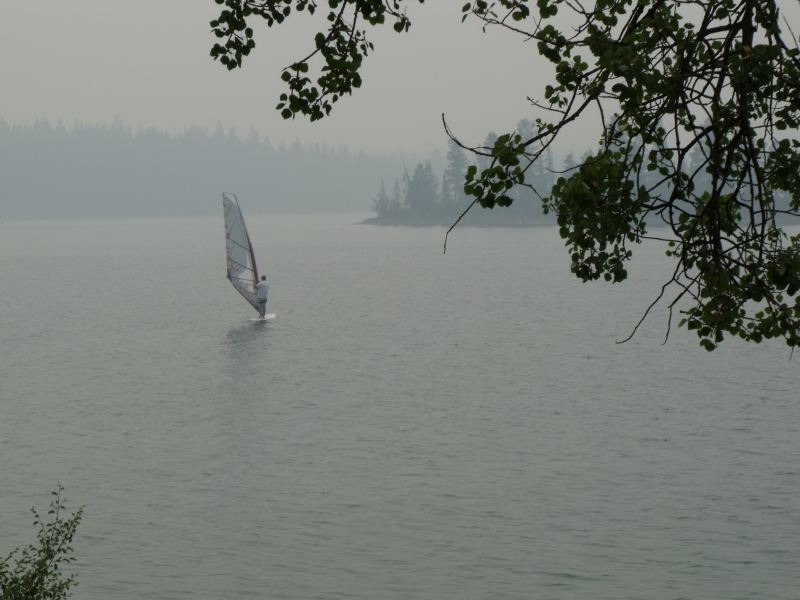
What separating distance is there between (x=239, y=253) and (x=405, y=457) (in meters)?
31.6

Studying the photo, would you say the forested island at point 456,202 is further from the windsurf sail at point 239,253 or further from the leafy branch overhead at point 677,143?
the leafy branch overhead at point 677,143

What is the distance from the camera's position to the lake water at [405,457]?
771 inches

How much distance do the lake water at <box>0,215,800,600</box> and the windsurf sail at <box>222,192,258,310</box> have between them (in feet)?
6.26

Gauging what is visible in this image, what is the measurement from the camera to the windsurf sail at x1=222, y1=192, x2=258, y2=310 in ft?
183

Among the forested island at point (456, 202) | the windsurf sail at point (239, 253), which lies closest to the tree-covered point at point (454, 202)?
the forested island at point (456, 202)

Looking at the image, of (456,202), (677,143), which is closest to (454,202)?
(456,202)

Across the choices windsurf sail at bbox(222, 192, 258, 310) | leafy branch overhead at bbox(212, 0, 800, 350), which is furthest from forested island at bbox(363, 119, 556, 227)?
leafy branch overhead at bbox(212, 0, 800, 350)

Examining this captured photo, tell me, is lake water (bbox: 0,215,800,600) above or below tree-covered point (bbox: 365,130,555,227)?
below

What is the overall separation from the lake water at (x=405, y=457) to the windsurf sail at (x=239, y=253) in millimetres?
1909

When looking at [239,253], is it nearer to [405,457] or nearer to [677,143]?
[405,457]

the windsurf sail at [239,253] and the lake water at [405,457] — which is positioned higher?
the windsurf sail at [239,253]

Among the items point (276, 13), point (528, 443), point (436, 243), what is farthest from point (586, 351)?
point (436, 243)

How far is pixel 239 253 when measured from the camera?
57281 millimetres

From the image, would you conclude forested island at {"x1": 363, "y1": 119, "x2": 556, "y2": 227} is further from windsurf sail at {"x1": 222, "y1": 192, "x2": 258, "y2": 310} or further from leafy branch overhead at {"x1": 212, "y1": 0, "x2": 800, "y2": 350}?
leafy branch overhead at {"x1": 212, "y1": 0, "x2": 800, "y2": 350}
